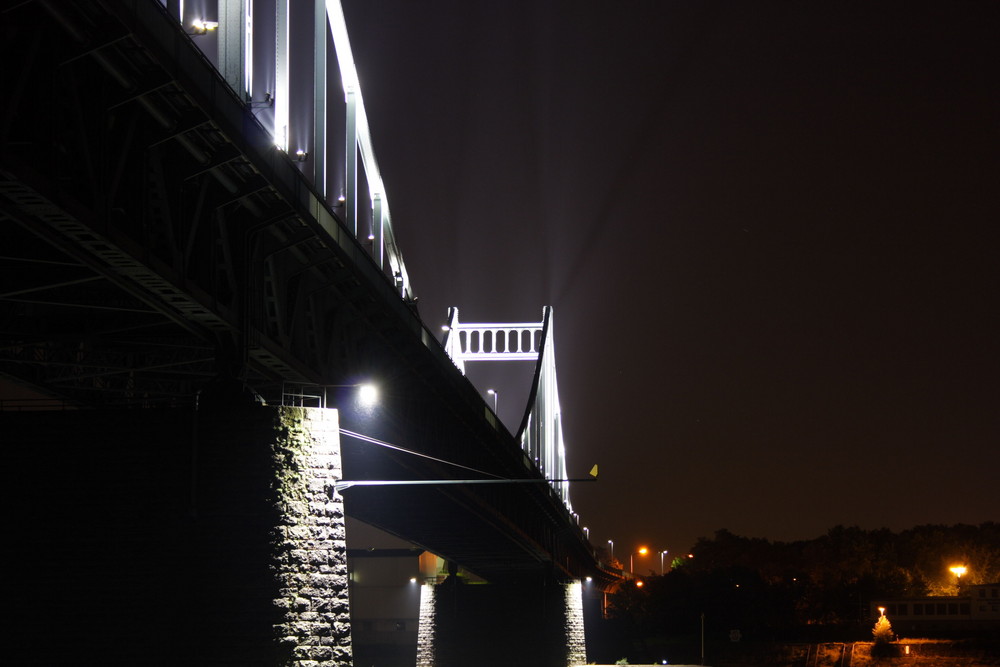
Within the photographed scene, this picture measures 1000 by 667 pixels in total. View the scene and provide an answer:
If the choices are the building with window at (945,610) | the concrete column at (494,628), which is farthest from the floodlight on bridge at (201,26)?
the building with window at (945,610)

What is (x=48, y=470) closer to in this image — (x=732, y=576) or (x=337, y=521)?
(x=337, y=521)

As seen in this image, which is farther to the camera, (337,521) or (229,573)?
(337,521)

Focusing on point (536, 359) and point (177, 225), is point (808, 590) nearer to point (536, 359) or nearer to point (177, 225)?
point (536, 359)

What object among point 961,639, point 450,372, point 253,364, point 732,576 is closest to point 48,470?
point 253,364

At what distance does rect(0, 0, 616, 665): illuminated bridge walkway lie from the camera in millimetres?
15836

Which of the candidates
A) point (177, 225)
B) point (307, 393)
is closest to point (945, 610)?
point (307, 393)

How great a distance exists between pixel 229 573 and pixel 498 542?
39817 millimetres

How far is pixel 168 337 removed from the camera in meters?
23.0

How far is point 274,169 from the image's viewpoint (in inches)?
792

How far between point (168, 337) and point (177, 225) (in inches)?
189

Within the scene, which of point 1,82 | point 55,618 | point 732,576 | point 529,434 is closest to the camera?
point 1,82

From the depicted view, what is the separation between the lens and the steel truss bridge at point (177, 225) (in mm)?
15344

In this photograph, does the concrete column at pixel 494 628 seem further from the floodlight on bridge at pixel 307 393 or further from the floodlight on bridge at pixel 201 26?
the floodlight on bridge at pixel 201 26

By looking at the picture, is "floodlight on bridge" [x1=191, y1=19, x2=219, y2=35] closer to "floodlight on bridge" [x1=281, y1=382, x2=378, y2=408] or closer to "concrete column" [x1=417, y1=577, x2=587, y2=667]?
"floodlight on bridge" [x1=281, y1=382, x2=378, y2=408]
